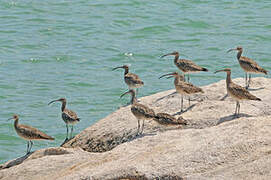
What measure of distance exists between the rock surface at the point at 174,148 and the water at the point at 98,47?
6554mm

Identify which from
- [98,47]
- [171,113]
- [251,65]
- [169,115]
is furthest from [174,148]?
[98,47]

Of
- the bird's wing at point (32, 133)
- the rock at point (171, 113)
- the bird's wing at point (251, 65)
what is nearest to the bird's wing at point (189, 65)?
the bird's wing at point (251, 65)

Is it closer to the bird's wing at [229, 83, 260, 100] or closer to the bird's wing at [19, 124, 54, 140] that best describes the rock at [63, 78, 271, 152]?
the bird's wing at [229, 83, 260, 100]

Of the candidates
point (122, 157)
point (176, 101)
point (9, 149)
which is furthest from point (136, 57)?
point (122, 157)

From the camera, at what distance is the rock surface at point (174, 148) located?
12602mm

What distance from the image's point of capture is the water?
27406 mm

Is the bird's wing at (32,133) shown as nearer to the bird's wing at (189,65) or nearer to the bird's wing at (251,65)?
the bird's wing at (189,65)

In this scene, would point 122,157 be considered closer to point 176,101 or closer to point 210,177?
point 210,177

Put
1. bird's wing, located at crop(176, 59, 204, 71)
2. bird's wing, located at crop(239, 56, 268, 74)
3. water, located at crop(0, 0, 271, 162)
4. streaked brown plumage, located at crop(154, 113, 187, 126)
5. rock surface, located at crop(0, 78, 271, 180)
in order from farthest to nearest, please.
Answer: water, located at crop(0, 0, 271, 162) < bird's wing, located at crop(176, 59, 204, 71) < bird's wing, located at crop(239, 56, 268, 74) < streaked brown plumage, located at crop(154, 113, 187, 126) < rock surface, located at crop(0, 78, 271, 180)

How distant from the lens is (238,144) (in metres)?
13.1

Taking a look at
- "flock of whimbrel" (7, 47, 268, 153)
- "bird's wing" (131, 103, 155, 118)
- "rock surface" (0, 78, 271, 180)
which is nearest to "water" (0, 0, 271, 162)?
"flock of whimbrel" (7, 47, 268, 153)

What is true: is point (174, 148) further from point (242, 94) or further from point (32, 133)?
point (32, 133)

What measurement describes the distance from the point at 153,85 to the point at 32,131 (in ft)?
38.7

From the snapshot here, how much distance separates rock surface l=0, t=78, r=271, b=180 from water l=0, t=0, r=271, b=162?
6554 mm
